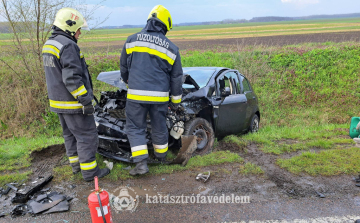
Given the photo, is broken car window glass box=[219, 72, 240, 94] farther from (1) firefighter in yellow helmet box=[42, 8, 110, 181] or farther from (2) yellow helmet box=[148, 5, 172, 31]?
(1) firefighter in yellow helmet box=[42, 8, 110, 181]

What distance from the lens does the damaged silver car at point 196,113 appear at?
416cm

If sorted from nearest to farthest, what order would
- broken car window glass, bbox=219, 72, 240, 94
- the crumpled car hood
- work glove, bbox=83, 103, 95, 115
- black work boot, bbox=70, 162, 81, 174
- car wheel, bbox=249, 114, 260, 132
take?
work glove, bbox=83, 103, 95, 115 < black work boot, bbox=70, 162, 81, 174 < the crumpled car hood < broken car window glass, bbox=219, 72, 240, 94 < car wheel, bbox=249, 114, 260, 132

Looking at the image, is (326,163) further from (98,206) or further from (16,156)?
(16,156)

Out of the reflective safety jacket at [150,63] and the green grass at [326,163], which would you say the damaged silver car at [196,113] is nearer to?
the reflective safety jacket at [150,63]

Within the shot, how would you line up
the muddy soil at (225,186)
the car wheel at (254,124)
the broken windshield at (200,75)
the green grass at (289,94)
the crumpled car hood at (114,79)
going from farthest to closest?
1. the car wheel at (254,124)
2. the green grass at (289,94)
3. the broken windshield at (200,75)
4. the crumpled car hood at (114,79)
5. the muddy soil at (225,186)

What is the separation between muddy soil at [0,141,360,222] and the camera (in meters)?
3.33

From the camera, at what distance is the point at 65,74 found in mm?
3365

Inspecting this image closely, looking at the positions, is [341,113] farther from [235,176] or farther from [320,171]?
[235,176]

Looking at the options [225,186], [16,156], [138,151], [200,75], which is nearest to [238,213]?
[225,186]

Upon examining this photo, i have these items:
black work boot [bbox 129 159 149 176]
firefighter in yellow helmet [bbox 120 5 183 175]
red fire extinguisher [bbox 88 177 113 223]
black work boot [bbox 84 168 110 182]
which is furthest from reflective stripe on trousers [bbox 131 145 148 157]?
red fire extinguisher [bbox 88 177 113 223]

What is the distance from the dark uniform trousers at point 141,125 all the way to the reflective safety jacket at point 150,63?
5.3 inches

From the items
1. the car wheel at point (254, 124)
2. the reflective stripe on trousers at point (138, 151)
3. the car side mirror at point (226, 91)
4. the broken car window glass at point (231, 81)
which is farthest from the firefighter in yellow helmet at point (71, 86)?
the car wheel at point (254, 124)

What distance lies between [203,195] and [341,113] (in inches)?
328

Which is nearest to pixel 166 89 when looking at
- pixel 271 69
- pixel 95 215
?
pixel 95 215
